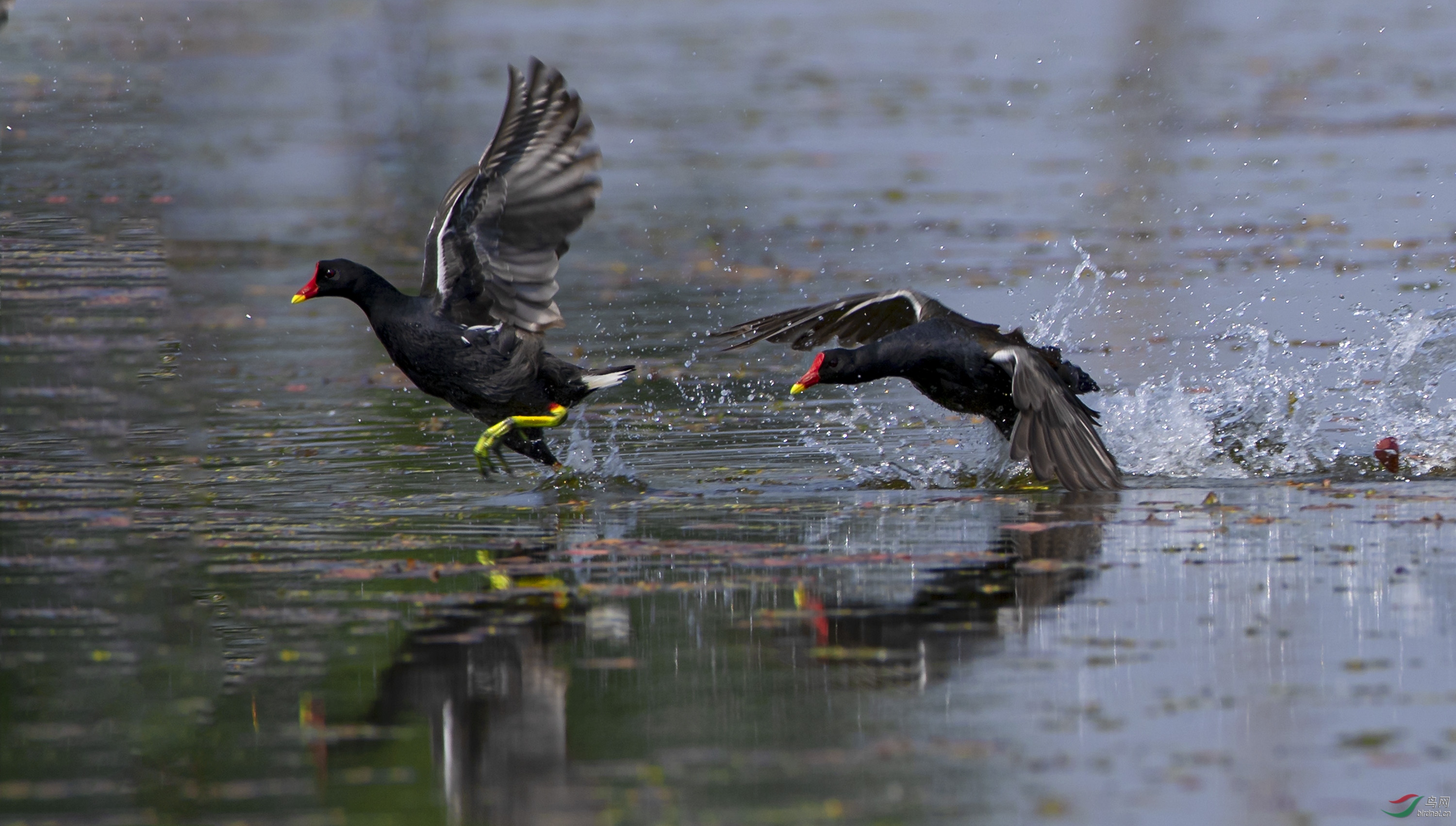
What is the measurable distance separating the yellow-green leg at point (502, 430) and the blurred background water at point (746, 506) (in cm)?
16

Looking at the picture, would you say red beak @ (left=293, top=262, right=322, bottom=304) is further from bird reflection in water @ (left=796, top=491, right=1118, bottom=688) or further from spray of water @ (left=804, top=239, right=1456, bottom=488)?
bird reflection in water @ (left=796, top=491, right=1118, bottom=688)

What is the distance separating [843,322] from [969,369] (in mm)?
1281

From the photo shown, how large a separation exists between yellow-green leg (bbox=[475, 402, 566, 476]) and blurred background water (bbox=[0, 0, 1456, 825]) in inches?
6.4

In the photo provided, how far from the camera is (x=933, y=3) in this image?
3512 cm

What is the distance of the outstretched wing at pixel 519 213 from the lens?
27.3 ft

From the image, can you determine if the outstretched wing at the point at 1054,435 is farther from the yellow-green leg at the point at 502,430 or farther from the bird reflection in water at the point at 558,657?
the yellow-green leg at the point at 502,430

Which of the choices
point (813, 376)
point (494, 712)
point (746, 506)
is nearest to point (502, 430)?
point (746, 506)

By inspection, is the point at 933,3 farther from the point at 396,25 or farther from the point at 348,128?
the point at 348,128

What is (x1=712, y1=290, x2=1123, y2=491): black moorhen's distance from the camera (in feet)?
26.6

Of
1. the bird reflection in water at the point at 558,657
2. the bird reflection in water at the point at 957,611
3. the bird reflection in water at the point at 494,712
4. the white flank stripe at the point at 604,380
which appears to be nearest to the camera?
the bird reflection in water at the point at 494,712

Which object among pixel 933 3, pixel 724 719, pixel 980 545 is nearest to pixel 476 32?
pixel 933 3

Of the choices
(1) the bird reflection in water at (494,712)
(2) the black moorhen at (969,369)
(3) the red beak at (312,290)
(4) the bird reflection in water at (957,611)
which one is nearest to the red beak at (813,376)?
(2) the black moorhen at (969,369)

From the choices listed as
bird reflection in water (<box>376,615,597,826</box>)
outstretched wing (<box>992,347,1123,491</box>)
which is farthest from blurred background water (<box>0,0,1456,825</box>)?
outstretched wing (<box>992,347,1123,491</box>)

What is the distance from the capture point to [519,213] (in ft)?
27.9
